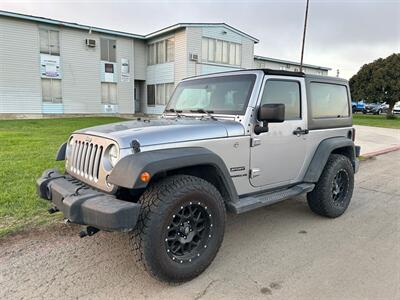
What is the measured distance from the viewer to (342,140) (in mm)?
4762

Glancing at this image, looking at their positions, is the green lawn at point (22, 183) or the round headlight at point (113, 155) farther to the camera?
the green lawn at point (22, 183)

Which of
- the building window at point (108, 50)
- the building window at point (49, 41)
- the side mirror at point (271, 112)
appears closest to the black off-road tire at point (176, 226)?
the side mirror at point (271, 112)

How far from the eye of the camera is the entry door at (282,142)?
3701mm

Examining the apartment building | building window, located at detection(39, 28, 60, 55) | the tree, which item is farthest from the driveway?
the tree

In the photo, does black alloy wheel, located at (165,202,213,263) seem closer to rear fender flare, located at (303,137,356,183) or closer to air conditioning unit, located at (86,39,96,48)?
rear fender flare, located at (303,137,356,183)

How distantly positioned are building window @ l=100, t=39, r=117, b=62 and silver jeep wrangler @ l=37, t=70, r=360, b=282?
21416 millimetres

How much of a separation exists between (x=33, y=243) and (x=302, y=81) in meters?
3.74

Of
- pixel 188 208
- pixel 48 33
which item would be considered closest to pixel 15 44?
pixel 48 33

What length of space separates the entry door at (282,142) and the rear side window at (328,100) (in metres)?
0.28

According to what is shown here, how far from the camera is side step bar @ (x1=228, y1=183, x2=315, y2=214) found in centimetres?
339

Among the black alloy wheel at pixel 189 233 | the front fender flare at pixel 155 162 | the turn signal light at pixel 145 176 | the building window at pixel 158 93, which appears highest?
the building window at pixel 158 93

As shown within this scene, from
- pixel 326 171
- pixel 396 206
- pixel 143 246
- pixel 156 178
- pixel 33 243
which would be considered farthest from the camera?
pixel 396 206

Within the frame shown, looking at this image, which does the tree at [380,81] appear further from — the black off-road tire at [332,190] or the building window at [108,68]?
the black off-road tire at [332,190]

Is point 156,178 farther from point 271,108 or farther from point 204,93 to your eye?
point 204,93
